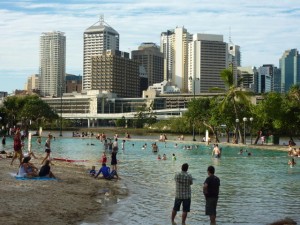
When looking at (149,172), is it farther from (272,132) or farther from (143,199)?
(272,132)

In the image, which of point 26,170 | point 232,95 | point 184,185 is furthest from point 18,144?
point 232,95

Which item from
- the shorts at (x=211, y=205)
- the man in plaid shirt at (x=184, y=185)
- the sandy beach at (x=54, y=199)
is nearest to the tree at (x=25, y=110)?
the sandy beach at (x=54, y=199)

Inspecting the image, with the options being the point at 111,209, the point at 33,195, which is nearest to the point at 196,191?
the point at 111,209

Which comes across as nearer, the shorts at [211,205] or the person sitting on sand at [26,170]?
the shorts at [211,205]

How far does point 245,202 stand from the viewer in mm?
19656

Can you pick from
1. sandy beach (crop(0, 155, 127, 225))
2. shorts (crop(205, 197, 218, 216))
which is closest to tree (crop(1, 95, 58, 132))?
sandy beach (crop(0, 155, 127, 225))

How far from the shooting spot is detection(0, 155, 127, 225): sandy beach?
1412 centimetres

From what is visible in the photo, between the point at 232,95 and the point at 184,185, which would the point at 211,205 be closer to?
the point at 184,185

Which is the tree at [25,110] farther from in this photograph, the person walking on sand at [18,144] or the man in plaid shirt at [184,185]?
the man in plaid shirt at [184,185]

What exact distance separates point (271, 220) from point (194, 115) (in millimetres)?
78168

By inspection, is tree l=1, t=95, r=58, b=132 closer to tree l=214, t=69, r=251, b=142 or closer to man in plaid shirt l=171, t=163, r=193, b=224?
tree l=214, t=69, r=251, b=142

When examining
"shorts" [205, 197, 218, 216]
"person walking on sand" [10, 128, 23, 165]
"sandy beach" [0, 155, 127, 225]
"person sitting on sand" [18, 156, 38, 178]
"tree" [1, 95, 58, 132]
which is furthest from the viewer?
"tree" [1, 95, 58, 132]

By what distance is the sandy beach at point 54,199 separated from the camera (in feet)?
46.3

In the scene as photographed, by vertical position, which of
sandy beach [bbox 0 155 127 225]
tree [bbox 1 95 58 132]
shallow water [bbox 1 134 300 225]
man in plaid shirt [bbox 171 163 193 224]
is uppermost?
tree [bbox 1 95 58 132]
